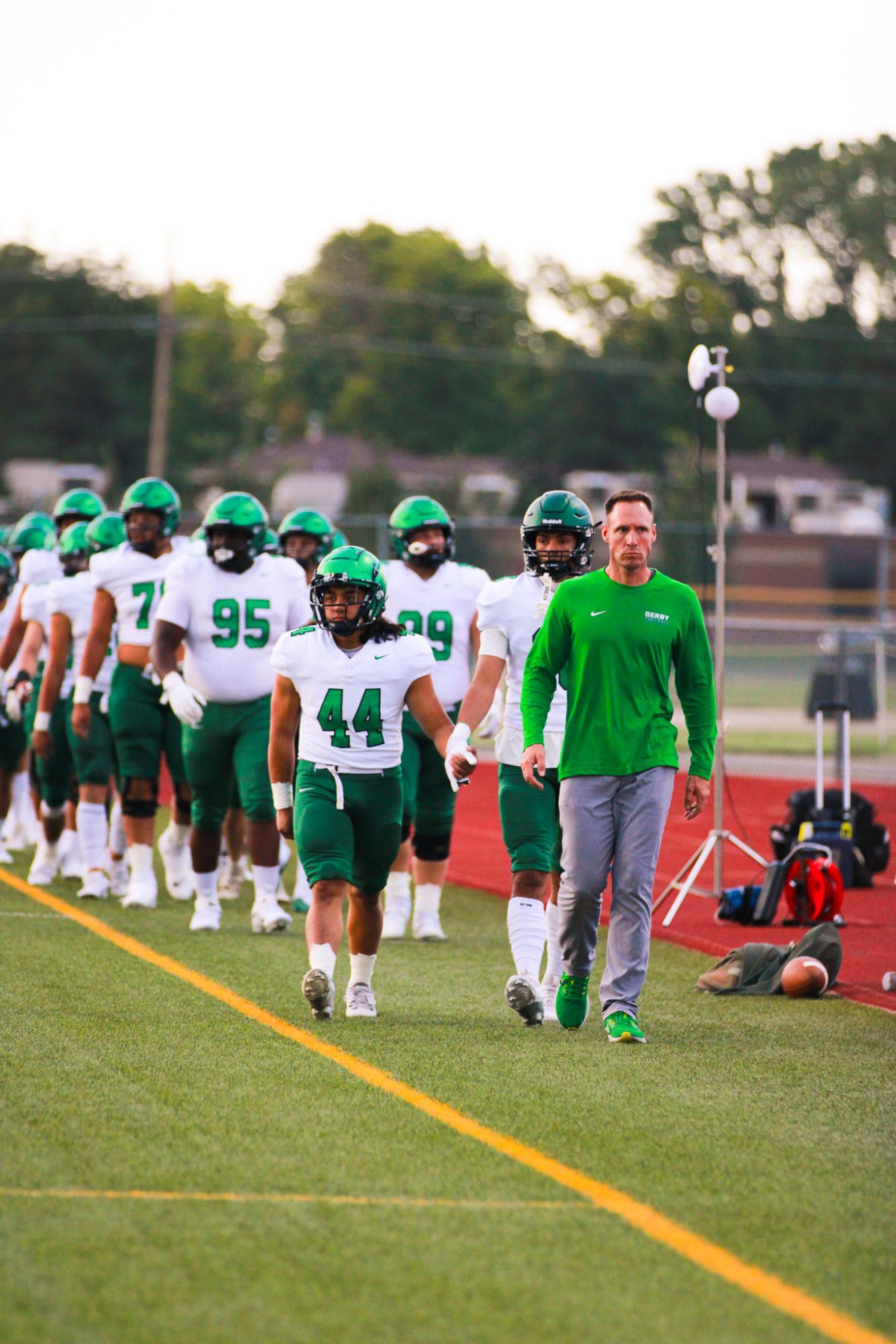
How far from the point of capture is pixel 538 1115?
19.9 ft

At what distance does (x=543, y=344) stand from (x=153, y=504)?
229 feet

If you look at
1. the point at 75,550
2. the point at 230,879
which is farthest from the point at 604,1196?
the point at 75,550

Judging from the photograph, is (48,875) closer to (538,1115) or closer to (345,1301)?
(538,1115)

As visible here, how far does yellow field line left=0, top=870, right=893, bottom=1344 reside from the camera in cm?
427

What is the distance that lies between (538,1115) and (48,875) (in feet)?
21.9

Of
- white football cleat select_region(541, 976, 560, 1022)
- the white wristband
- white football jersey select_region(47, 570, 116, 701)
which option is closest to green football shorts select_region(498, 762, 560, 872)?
white football cleat select_region(541, 976, 560, 1022)

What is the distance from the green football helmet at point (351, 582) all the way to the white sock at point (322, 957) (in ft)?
4.12

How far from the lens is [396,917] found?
10.3 metres

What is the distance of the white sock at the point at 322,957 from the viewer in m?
7.41

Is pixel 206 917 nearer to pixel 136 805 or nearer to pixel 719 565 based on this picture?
pixel 136 805

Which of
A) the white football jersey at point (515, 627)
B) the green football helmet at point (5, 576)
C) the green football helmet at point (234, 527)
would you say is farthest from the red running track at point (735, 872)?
the green football helmet at point (5, 576)

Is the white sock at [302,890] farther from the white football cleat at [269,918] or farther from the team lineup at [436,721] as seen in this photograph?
the white football cleat at [269,918]

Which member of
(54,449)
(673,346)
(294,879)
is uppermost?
(673,346)

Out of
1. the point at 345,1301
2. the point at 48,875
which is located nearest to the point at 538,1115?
the point at 345,1301
